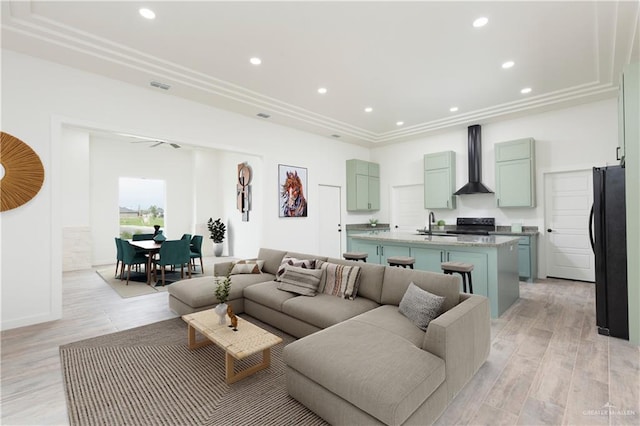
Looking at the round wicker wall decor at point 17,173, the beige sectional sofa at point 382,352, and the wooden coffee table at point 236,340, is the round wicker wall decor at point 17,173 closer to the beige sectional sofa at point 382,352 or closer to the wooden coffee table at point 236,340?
the wooden coffee table at point 236,340

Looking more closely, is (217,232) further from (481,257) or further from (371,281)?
(481,257)

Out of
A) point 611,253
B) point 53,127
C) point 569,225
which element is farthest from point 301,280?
point 569,225

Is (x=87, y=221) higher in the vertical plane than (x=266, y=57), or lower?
lower

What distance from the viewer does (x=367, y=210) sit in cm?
788

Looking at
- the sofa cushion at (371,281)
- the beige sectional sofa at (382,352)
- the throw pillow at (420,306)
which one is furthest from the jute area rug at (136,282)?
the throw pillow at (420,306)

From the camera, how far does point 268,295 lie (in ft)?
10.9

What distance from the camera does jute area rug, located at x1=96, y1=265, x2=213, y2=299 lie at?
190 inches

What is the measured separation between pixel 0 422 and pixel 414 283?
310 cm

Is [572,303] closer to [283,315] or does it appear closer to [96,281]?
[283,315]

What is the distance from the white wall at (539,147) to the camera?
5.00 metres

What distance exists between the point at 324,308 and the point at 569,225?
17.1 feet

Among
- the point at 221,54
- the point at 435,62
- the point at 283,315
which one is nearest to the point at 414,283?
the point at 283,315

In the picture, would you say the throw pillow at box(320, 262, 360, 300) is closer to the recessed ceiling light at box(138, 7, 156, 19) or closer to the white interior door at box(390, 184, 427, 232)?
the recessed ceiling light at box(138, 7, 156, 19)

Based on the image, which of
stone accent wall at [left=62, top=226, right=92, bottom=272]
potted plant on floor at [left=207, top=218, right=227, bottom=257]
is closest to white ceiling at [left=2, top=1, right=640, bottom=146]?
potted plant on floor at [left=207, top=218, right=227, bottom=257]
